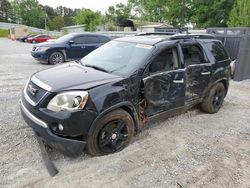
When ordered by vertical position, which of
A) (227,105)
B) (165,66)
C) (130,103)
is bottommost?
(227,105)

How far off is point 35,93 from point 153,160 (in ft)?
6.01

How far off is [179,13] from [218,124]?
36857mm

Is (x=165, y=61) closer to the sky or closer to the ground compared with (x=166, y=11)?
closer to the ground

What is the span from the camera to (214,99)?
5.14 meters

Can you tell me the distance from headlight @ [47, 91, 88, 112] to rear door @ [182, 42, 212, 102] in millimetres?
2093

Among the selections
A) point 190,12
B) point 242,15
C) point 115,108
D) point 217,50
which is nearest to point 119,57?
point 115,108

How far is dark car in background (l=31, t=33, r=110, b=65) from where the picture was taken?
10.4 metres

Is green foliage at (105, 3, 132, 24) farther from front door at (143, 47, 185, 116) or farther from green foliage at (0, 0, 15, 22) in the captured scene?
front door at (143, 47, 185, 116)

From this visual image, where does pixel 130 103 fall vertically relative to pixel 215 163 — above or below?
above

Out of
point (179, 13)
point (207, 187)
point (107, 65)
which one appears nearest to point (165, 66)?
point (107, 65)

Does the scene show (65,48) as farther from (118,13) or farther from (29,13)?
(29,13)

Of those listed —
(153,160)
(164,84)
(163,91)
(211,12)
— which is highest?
(211,12)

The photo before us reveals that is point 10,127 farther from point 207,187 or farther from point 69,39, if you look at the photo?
point 69,39

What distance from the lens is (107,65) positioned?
380 cm
